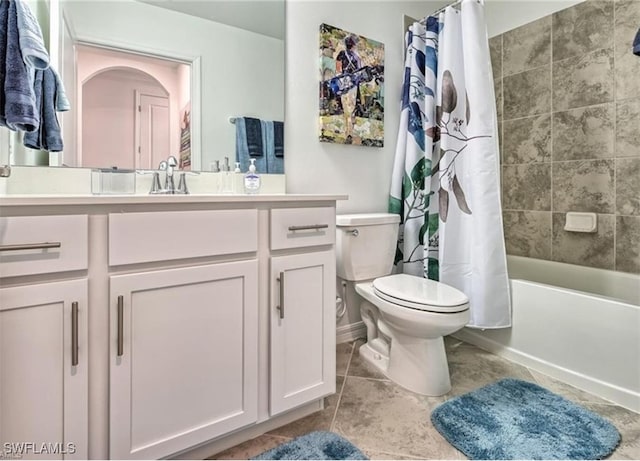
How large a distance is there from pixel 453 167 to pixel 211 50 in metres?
1.36

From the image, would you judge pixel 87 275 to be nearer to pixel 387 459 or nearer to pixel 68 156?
pixel 68 156

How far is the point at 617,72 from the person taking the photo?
1952 millimetres

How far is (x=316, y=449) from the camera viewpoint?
118 centimetres

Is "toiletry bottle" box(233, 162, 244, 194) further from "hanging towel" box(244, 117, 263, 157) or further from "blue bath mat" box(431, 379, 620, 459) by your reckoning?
"blue bath mat" box(431, 379, 620, 459)

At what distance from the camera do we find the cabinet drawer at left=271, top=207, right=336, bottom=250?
3.96ft

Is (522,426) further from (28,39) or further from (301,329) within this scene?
(28,39)

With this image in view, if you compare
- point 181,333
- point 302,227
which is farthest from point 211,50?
point 181,333

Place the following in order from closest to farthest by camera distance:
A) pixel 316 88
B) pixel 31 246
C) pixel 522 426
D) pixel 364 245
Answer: pixel 31 246 < pixel 522 426 < pixel 364 245 < pixel 316 88

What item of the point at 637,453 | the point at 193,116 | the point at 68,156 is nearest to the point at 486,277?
the point at 637,453

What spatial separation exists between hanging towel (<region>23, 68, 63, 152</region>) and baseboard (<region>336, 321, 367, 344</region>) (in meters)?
Result: 1.63

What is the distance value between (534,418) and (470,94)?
1.49 m

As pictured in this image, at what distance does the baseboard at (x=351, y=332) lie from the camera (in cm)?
210

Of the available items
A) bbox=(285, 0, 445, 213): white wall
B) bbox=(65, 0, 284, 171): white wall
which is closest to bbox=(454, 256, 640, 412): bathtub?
bbox=(285, 0, 445, 213): white wall

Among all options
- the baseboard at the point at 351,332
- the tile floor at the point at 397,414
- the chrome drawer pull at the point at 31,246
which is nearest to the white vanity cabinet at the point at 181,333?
the chrome drawer pull at the point at 31,246
